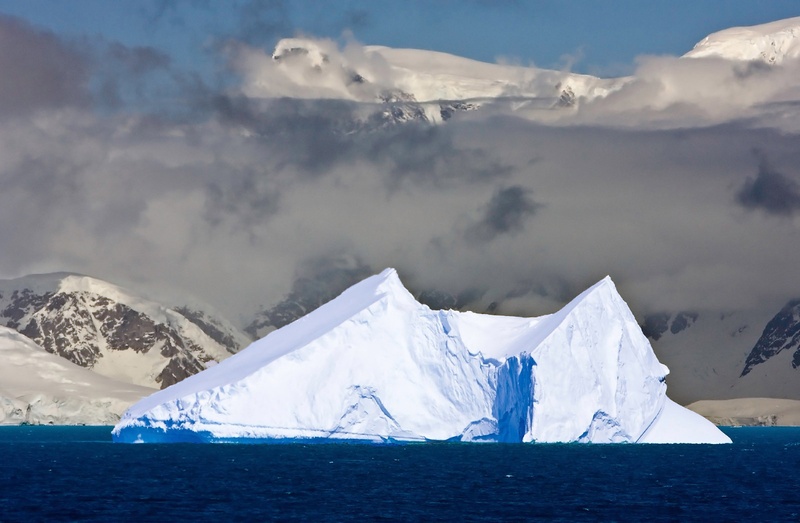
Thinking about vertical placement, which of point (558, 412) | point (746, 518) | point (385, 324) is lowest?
point (746, 518)

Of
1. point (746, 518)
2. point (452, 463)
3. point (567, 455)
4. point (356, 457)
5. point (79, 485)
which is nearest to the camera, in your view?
point (746, 518)

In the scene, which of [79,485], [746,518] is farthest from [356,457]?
Result: [746,518]

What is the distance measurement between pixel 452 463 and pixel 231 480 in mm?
16947

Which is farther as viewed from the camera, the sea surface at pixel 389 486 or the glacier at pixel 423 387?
the glacier at pixel 423 387

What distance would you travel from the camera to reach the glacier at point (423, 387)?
75750mm

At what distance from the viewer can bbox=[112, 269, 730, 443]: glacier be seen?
249 feet

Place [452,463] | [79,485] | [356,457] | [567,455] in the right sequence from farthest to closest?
[567,455] < [356,457] < [452,463] < [79,485]

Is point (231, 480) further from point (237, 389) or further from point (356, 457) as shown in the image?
point (356, 457)

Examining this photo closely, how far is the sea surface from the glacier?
203 cm

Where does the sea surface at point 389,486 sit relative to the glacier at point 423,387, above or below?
below

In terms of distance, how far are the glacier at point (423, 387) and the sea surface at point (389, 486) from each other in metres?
2.03

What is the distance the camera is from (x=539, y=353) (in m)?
78.4

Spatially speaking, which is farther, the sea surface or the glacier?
the glacier

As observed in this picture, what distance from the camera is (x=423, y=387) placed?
80.2 m
